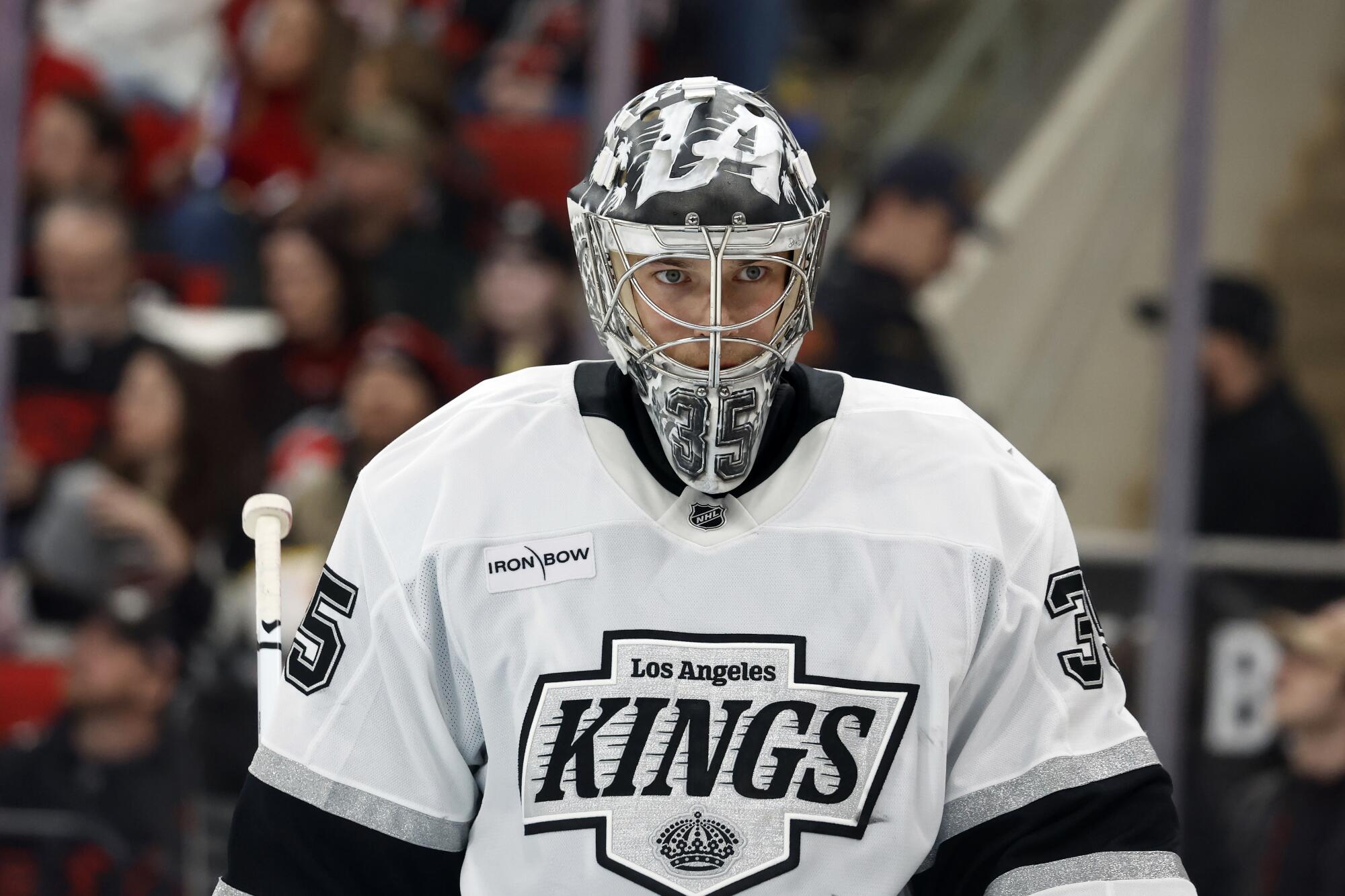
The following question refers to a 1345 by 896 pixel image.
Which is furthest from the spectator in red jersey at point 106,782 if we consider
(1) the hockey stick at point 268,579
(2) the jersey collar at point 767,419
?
(2) the jersey collar at point 767,419

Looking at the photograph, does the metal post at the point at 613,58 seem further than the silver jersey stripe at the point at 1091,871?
Yes

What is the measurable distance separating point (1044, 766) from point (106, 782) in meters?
2.26

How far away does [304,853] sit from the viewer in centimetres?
158

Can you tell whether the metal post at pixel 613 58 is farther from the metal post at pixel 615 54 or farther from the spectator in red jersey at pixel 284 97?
the spectator in red jersey at pixel 284 97

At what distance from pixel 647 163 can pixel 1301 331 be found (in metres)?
2.34

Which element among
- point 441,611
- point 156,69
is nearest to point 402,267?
point 156,69

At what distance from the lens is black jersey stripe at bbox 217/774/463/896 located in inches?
62.1

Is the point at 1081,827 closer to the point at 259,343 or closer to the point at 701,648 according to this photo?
the point at 701,648

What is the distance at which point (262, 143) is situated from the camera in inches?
157

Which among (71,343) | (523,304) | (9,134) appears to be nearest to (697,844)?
(523,304)

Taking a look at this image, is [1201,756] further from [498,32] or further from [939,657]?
[498,32]

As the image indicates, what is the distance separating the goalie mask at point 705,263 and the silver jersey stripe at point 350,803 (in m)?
0.38

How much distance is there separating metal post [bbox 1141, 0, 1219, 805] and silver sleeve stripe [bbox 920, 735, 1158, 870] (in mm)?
1890

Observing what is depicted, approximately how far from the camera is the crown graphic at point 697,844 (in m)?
1.54
